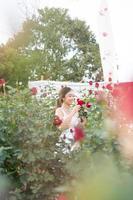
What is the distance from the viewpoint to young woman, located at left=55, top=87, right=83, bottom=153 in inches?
95.7

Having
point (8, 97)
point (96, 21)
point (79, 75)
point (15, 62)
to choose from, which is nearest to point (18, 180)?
point (8, 97)

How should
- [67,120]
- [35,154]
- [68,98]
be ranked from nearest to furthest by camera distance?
[35,154] → [67,120] → [68,98]

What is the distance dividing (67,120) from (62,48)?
2487cm

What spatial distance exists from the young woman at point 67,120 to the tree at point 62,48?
2110 centimetres

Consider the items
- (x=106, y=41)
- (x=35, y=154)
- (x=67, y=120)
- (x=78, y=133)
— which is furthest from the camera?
(x=106, y=41)

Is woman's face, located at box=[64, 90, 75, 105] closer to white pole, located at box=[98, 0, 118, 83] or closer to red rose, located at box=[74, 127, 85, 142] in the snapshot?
white pole, located at box=[98, 0, 118, 83]

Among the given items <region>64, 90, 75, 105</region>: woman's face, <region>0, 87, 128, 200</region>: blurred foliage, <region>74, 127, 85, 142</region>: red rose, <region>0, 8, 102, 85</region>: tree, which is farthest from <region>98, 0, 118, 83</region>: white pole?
<region>0, 8, 102, 85</region>: tree

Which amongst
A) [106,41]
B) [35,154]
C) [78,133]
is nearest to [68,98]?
[35,154]

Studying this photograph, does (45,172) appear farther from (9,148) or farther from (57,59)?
(57,59)

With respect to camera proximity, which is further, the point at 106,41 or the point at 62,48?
the point at 62,48

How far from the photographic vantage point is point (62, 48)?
91.1 feet

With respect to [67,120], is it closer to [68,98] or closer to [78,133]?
[68,98]

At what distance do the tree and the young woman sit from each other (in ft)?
69.2

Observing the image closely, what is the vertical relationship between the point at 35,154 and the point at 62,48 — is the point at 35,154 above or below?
below
